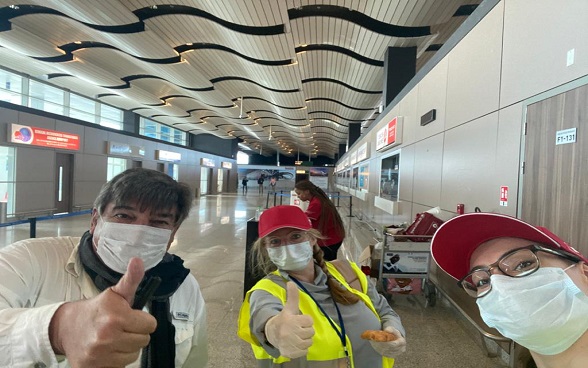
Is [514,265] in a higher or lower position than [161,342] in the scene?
higher

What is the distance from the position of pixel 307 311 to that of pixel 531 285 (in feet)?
2.93

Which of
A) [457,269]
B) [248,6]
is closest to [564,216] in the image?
[457,269]

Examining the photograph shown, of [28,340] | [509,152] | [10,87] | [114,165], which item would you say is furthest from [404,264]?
[10,87]

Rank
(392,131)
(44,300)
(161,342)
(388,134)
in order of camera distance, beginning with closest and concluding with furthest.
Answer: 1. (44,300)
2. (161,342)
3. (392,131)
4. (388,134)

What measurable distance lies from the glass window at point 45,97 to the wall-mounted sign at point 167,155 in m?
5.22

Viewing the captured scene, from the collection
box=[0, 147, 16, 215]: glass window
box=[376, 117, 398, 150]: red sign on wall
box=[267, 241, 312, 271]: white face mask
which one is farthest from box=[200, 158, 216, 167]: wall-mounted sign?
box=[267, 241, 312, 271]: white face mask

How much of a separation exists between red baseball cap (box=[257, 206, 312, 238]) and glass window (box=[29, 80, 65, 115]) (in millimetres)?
16805

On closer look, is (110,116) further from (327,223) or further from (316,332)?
(316,332)

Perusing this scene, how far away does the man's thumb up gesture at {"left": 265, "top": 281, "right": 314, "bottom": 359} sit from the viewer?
3.82 ft

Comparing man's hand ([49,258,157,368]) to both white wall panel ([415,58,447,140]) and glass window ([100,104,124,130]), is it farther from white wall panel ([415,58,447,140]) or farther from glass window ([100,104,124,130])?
glass window ([100,104,124,130])

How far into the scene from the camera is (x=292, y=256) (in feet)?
5.80

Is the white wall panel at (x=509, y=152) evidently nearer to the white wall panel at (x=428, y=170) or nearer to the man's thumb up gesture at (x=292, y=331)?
the white wall panel at (x=428, y=170)

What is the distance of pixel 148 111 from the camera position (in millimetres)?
21016

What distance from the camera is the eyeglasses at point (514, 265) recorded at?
101 cm
